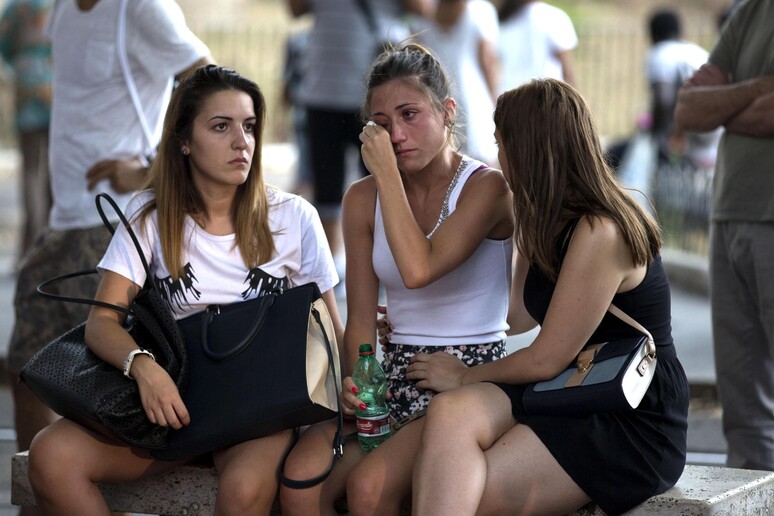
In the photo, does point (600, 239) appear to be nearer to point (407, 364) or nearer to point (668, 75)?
point (407, 364)

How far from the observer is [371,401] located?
141 inches

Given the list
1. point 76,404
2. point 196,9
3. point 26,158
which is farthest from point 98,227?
point 196,9

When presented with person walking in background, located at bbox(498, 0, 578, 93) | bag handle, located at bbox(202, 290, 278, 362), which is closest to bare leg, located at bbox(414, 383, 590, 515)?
bag handle, located at bbox(202, 290, 278, 362)

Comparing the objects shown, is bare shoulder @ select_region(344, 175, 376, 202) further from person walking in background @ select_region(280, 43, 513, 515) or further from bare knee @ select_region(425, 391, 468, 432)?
bare knee @ select_region(425, 391, 468, 432)

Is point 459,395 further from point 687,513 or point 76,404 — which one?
point 76,404

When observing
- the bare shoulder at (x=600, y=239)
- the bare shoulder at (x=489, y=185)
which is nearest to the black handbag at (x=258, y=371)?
the bare shoulder at (x=489, y=185)

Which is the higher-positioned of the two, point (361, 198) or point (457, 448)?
point (361, 198)

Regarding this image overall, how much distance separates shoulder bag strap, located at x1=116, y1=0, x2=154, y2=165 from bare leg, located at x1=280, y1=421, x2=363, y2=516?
138 cm

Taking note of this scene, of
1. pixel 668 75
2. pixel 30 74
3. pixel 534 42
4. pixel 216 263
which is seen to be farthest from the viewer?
pixel 668 75

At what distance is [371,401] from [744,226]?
153 cm

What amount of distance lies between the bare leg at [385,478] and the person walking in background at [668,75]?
7.63 metres

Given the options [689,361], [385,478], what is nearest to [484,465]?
[385,478]

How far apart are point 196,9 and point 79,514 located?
28.7m

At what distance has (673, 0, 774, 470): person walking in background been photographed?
416 centimetres
